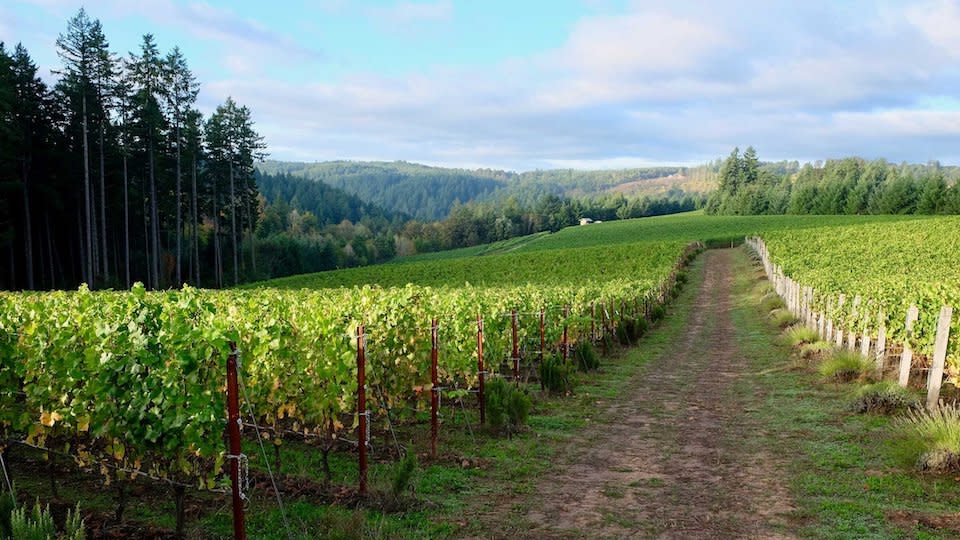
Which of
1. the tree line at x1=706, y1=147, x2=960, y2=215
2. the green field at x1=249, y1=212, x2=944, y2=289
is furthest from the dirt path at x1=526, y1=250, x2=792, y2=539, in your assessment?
the tree line at x1=706, y1=147, x2=960, y2=215

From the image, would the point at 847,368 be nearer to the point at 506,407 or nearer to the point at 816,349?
the point at 816,349

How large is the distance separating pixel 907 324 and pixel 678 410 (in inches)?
195

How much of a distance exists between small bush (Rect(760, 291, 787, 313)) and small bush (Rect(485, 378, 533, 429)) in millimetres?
24292

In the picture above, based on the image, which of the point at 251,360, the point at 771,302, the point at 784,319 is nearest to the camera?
the point at 251,360

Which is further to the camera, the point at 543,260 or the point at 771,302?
the point at 543,260

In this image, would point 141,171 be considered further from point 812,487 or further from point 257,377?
point 812,487

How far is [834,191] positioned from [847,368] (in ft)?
334

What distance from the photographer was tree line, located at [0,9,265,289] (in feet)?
138

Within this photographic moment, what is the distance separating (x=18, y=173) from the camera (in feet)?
144

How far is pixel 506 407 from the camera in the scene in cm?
1100

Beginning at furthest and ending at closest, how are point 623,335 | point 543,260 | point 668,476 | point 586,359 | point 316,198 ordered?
point 316,198, point 543,260, point 623,335, point 586,359, point 668,476

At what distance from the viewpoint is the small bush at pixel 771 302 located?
32250 millimetres

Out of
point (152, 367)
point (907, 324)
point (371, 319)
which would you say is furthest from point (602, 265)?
point (152, 367)

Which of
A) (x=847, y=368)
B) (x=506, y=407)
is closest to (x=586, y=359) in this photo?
(x=847, y=368)
